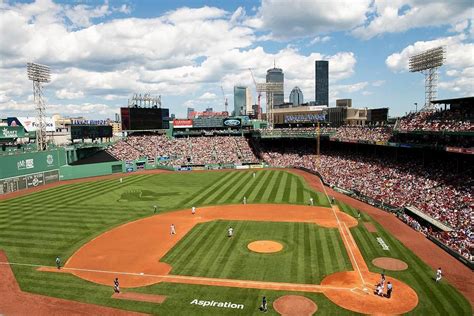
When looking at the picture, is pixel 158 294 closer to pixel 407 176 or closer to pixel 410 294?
pixel 410 294

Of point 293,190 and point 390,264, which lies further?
point 293,190

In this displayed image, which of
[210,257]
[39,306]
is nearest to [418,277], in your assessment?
[210,257]

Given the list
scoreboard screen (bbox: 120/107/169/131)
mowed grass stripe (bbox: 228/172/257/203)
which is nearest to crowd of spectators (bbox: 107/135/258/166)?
scoreboard screen (bbox: 120/107/169/131)

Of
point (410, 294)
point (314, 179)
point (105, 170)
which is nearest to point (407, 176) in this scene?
point (314, 179)

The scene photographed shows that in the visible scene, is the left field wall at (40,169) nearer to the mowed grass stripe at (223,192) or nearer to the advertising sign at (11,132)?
the advertising sign at (11,132)

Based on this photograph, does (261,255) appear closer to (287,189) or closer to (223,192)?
(223,192)

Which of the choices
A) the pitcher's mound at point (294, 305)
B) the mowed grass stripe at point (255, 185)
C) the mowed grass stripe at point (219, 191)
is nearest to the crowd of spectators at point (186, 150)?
the mowed grass stripe at point (255, 185)

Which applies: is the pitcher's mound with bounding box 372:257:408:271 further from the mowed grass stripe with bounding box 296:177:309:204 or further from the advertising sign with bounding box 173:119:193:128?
the advertising sign with bounding box 173:119:193:128
